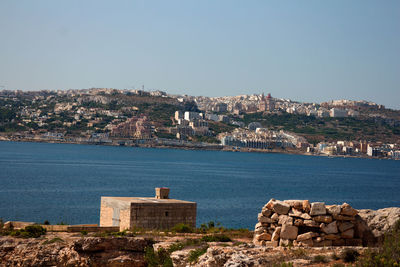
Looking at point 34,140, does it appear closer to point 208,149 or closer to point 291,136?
point 208,149

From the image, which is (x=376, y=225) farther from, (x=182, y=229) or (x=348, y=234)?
(x=182, y=229)

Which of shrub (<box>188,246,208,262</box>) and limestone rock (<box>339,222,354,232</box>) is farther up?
limestone rock (<box>339,222,354,232</box>)

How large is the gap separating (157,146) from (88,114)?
2744 cm

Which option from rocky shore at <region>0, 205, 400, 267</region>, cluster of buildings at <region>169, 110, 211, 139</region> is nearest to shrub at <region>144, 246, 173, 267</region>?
rocky shore at <region>0, 205, 400, 267</region>

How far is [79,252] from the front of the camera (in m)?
9.40

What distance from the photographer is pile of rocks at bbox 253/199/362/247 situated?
8516 millimetres

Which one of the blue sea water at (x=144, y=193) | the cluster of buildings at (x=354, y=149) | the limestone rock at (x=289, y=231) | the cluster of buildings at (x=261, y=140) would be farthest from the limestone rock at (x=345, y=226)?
the cluster of buildings at (x=261, y=140)

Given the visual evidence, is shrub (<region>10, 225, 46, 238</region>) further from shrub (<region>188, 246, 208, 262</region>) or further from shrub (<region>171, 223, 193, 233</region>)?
shrub (<region>188, 246, 208, 262</region>)

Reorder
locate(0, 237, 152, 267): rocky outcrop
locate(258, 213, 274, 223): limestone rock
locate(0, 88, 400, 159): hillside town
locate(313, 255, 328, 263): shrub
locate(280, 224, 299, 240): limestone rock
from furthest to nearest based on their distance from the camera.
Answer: locate(0, 88, 400, 159): hillside town, locate(0, 237, 152, 267): rocky outcrop, locate(258, 213, 274, 223): limestone rock, locate(280, 224, 299, 240): limestone rock, locate(313, 255, 328, 263): shrub

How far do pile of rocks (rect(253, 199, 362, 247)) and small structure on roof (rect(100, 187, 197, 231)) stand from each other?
4.17 metres

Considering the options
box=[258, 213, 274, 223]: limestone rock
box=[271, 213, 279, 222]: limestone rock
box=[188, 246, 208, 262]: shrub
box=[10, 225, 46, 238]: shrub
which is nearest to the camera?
box=[188, 246, 208, 262]: shrub

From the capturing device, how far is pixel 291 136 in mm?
174250

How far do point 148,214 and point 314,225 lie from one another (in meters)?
4.86

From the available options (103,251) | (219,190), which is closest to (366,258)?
(103,251)
